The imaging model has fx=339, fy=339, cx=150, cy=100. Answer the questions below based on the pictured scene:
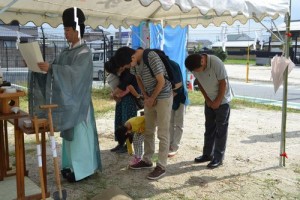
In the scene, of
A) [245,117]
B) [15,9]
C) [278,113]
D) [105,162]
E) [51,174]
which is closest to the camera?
[51,174]

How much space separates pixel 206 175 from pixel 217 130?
58cm

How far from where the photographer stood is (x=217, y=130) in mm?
4332

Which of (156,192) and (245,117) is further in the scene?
(245,117)

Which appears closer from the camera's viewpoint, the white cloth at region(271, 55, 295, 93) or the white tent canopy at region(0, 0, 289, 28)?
the white tent canopy at region(0, 0, 289, 28)

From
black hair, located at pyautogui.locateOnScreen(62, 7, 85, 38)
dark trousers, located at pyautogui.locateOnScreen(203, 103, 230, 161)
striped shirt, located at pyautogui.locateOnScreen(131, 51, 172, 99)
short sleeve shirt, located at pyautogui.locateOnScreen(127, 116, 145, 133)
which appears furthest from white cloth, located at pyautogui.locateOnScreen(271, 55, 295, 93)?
black hair, located at pyautogui.locateOnScreen(62, 7, 85, 38)

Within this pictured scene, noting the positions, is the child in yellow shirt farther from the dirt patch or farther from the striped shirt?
the striped shirt

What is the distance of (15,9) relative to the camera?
17.3 ft

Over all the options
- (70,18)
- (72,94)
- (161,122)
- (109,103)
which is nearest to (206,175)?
(161,122)

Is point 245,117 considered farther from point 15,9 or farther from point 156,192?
point 15,9

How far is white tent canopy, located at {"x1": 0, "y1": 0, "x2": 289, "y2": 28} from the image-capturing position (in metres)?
3.76

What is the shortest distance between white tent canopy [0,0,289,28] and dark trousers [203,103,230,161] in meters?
1.20

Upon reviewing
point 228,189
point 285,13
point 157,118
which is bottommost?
point 228,189

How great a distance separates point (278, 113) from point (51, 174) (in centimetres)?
610

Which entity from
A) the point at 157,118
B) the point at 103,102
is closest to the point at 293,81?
the point at 103,102
